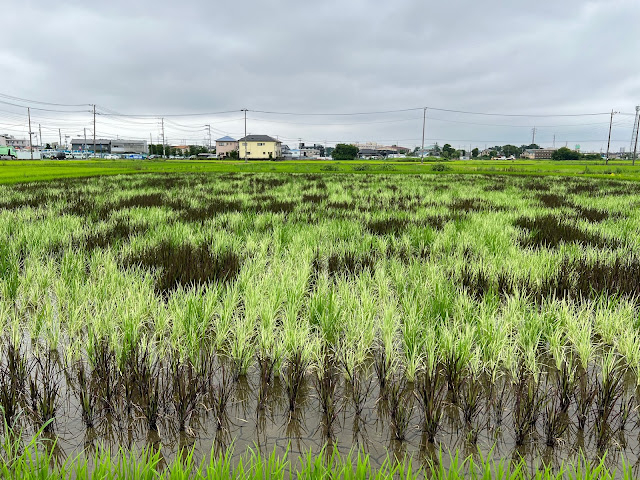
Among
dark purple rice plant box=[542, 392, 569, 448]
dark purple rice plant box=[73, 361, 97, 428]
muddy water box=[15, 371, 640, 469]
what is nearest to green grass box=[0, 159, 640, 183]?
dark purple rice plant box=[73, 361, 97, 428]

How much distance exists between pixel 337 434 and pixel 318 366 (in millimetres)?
586

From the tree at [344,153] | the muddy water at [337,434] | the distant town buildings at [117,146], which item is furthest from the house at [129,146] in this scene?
the muddy water at [337,434]

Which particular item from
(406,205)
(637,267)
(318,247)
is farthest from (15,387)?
(406,205)

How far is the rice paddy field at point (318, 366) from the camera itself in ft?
6.77

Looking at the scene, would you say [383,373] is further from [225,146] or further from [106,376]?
[225,146]

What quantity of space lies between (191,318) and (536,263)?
4602mm

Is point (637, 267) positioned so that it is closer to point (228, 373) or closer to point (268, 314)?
point (268, 314)

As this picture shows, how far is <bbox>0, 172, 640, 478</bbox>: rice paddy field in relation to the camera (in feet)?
6.77

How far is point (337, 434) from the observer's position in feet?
7.35

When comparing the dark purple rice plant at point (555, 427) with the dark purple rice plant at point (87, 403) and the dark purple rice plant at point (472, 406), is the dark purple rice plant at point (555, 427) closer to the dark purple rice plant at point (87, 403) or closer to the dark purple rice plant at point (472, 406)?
→ the dark purple rice plant at point (472, 406)

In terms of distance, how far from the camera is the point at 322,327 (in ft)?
10.9

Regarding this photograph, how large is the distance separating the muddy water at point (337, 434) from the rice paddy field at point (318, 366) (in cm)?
1

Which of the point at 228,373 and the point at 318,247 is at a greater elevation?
the point at 318,247

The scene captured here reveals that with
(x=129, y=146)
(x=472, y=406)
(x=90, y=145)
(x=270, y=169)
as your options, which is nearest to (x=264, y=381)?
(x=472, y=406)
